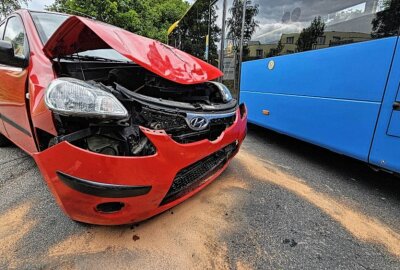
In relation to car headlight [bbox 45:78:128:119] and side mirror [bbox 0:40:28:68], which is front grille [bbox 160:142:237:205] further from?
side mirror [bbox 0:40:28:68]

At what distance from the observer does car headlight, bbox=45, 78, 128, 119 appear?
138 cm

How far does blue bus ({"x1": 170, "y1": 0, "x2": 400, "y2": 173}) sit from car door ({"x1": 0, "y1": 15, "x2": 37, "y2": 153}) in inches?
108

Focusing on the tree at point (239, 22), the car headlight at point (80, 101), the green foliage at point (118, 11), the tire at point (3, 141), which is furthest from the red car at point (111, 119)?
the green foliage at point (118, 11)

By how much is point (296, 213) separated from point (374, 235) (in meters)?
0.54

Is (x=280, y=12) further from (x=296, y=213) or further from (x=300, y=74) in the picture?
(x=296, y=213)

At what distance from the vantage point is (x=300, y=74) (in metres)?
2.90

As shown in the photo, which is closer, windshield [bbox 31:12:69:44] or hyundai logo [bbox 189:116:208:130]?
hyundai logo [bbox 189:116:208:130]

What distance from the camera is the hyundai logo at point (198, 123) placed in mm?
1736

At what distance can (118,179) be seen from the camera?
4.51 feet

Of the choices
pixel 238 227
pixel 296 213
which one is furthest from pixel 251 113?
pixel 238 227

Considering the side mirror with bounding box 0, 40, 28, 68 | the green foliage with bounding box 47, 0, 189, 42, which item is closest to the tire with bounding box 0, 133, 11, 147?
the side mirror with bounding box 0, 40, 28, 68

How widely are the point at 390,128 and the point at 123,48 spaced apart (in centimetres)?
220

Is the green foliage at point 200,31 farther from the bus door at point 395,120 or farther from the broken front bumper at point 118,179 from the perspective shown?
the broken front bumper at point 118,179

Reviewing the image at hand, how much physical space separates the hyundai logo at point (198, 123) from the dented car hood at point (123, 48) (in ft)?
1.02
